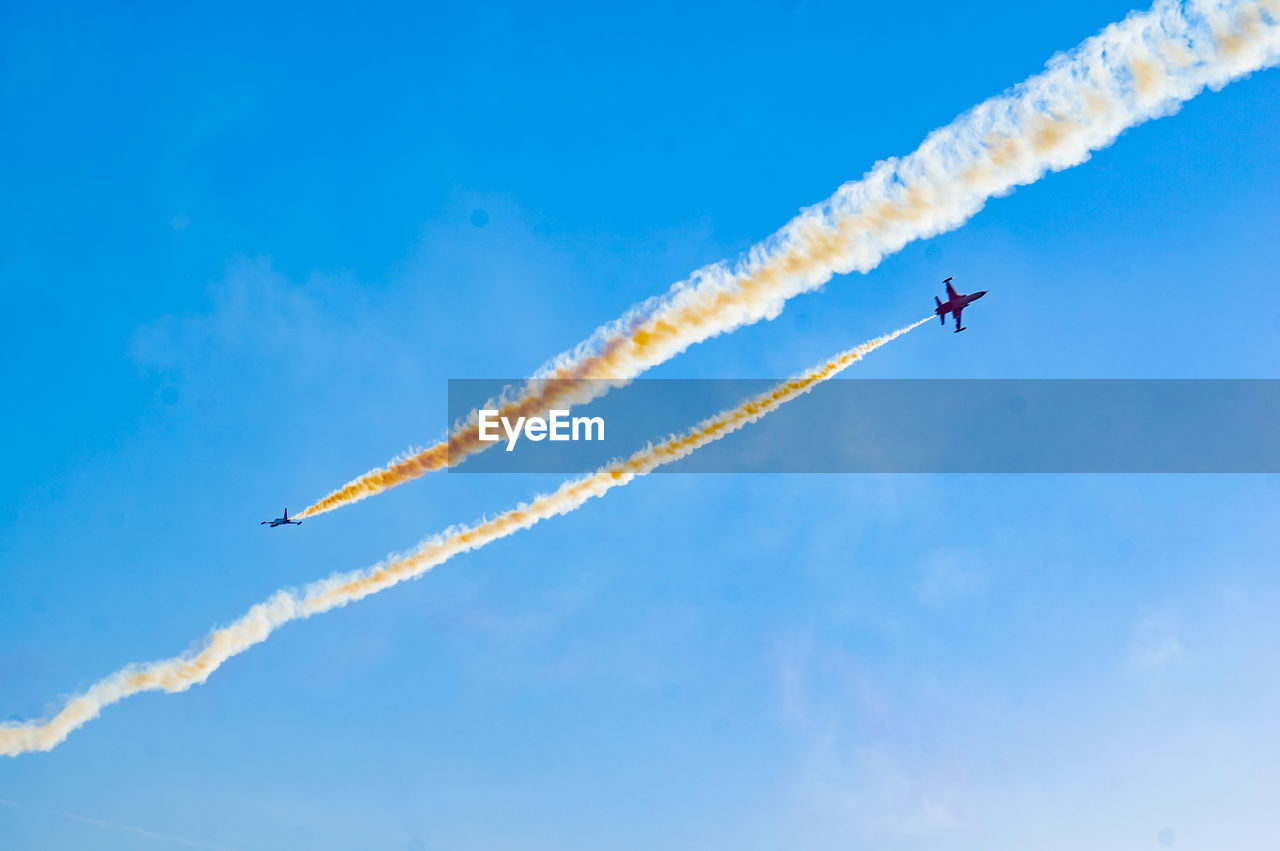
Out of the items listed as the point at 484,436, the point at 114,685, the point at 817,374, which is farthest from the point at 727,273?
the point at 114,685

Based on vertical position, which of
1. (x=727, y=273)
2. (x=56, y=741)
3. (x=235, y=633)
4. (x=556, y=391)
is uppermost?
(x=727, y=273)

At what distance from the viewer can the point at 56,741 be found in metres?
92.8

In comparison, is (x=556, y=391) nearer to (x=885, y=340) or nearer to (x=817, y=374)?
(x=817, y=374)

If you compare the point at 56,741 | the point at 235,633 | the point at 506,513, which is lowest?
the point at 56,741

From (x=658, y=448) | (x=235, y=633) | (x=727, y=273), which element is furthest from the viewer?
(x=235, y=633)

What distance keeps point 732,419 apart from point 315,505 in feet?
117

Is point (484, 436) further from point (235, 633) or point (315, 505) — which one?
point (235, 633)

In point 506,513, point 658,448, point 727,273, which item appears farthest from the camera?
point 506,513

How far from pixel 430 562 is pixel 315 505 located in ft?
35.0

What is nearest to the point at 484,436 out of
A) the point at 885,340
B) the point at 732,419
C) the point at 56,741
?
the point at 732,419

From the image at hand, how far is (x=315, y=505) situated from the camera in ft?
259

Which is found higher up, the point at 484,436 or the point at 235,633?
the point at 484,436

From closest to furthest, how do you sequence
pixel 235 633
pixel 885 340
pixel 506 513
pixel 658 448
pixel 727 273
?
1. pixel 727 273
2. pixel 885 340
3. pixel 658 448
4. pixel 506 513
5. pixel 235 633

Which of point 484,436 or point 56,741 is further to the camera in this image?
point 56,741
